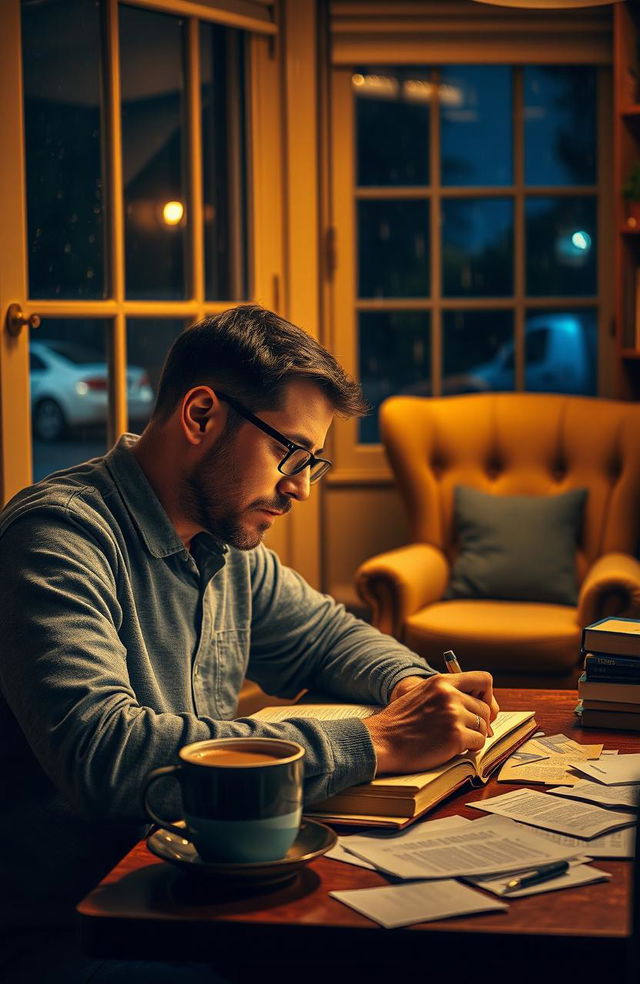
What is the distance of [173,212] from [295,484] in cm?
209


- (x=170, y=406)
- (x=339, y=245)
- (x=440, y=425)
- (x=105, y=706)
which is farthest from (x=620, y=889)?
(x=339, y=245)

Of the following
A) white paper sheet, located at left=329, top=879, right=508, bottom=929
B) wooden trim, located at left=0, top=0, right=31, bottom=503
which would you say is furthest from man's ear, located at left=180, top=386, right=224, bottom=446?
wooden trim, located at left=0, top=0, right=31, bottom=503

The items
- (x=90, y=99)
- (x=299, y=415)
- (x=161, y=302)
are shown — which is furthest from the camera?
(x=161, y=302)

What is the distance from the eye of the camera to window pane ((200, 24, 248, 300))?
3.52 meters

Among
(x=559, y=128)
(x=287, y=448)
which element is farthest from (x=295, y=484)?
(x=559, y=128)

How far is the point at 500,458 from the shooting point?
12.5 ft

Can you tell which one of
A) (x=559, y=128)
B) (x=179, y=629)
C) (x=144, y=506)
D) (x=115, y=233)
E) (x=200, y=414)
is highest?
(x=559, y=128)

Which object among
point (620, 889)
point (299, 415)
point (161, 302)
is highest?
point (161, 302)

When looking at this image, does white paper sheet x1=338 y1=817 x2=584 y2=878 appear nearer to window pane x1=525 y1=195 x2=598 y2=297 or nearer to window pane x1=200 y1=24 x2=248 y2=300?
window pane x1=200 y1=24 x2=248 y2=300

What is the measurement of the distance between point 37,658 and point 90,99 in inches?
90.3

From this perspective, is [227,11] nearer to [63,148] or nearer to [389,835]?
[63,148]

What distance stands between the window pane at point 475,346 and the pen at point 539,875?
3246mm

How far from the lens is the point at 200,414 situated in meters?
1.47

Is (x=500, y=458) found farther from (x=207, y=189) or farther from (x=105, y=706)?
(x=105, y=706)
